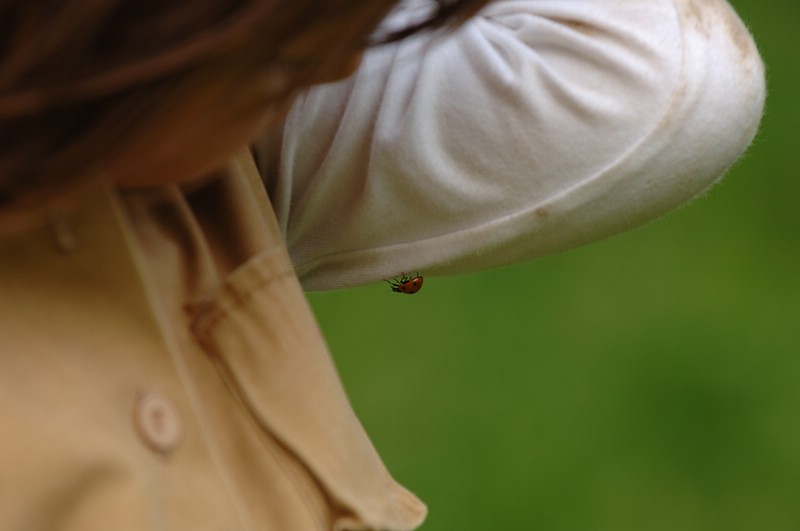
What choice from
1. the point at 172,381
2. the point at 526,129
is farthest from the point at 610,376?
the point at 172,381

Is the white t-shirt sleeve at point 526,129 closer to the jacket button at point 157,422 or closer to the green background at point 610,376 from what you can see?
the jacket button at point 157,422

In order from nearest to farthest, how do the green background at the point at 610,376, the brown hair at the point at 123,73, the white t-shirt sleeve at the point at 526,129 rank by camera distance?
1. the brown hair at the point at 123,73
2. the white t-shirt sleeve at the point at 526,129
3. the green background at the point at 610,376

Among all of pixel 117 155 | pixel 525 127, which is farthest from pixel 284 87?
pixel 525 127

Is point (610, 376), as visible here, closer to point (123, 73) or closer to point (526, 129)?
point (526, 129)

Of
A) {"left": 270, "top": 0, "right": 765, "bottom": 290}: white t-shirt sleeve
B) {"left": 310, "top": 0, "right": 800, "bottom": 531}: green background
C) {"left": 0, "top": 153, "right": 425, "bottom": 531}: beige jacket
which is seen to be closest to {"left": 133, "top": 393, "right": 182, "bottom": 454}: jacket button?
{"left": 0, "top": 153, "right": 425, "bottom": 531}: beige jacket

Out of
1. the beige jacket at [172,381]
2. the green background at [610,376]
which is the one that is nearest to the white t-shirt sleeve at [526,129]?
the beige jacket at [172,381]

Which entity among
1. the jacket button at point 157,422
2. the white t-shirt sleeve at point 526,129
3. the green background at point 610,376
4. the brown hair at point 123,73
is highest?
the brown hair at point 123,73

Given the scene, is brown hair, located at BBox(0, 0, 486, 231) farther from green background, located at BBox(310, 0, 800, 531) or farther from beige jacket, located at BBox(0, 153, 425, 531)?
green background, located at BBox(310, 0, 800, 531)
